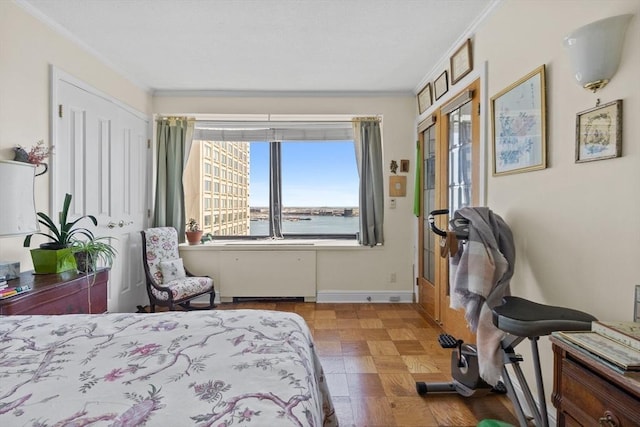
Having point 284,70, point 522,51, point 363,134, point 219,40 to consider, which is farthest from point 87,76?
point 522,51

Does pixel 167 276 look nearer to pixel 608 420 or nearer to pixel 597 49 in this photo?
pixel 608 420

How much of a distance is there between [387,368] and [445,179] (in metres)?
1.67

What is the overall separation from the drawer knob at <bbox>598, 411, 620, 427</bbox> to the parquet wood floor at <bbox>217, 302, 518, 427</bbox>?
1119 millimetres

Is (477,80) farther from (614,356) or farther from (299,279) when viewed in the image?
(299,279)

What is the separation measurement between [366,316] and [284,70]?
8.51 ft

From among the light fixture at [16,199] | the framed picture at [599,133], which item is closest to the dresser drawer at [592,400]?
the framed picture at [599,133]

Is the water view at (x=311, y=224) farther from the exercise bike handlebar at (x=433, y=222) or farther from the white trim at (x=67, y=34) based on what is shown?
the exercise bike handlebar at (x=433, y=222)

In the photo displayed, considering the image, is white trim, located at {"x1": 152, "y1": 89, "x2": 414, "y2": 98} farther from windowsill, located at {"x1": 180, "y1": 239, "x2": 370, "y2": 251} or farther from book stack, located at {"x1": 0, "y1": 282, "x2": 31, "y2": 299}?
book stack, located at {"x1": 0, "y1": 282, "x2": 31, "y2": 299}

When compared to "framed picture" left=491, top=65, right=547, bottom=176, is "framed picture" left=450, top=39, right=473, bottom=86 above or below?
above

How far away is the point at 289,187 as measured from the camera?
4.48m

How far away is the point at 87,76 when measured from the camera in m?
2.89

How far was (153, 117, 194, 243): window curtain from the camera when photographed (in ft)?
13.1

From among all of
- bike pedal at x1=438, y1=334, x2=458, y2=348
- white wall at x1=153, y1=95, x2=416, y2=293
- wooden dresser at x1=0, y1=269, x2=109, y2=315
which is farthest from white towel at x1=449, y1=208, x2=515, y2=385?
white wall at x1=153, y1=95, x2=416, y2=293

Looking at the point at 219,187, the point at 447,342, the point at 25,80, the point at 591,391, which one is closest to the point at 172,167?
the point at 219,187
